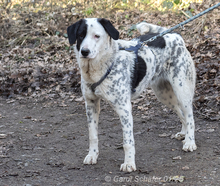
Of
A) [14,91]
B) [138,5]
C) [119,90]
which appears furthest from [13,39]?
[119,90]

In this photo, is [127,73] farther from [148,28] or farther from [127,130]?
[148,28]

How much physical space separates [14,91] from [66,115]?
215 centimetres

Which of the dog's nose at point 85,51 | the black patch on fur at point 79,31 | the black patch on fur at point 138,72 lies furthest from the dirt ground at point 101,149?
the black patch on fur at point 79,31

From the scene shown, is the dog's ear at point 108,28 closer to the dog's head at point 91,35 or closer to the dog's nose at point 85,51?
the dog's head at point 91,35

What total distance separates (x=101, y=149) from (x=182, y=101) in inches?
53.2

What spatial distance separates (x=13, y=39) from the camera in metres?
10.7

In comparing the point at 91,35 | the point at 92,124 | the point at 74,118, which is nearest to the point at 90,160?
the point at 92,124

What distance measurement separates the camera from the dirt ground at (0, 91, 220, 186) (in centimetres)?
350

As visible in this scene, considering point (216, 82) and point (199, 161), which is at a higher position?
point (216, 82)

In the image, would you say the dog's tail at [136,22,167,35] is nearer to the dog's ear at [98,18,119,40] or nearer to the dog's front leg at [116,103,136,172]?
the dog's ear at [98,18,119,40]

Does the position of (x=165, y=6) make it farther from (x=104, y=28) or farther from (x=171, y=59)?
(x=104, y=28)

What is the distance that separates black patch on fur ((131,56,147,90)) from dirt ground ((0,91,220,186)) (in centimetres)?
101

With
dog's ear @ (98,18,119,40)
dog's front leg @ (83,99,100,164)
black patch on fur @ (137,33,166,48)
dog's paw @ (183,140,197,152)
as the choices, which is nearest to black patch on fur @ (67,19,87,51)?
dog's ear @ (98,18,119,40)

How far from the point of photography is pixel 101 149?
14.6 feet
